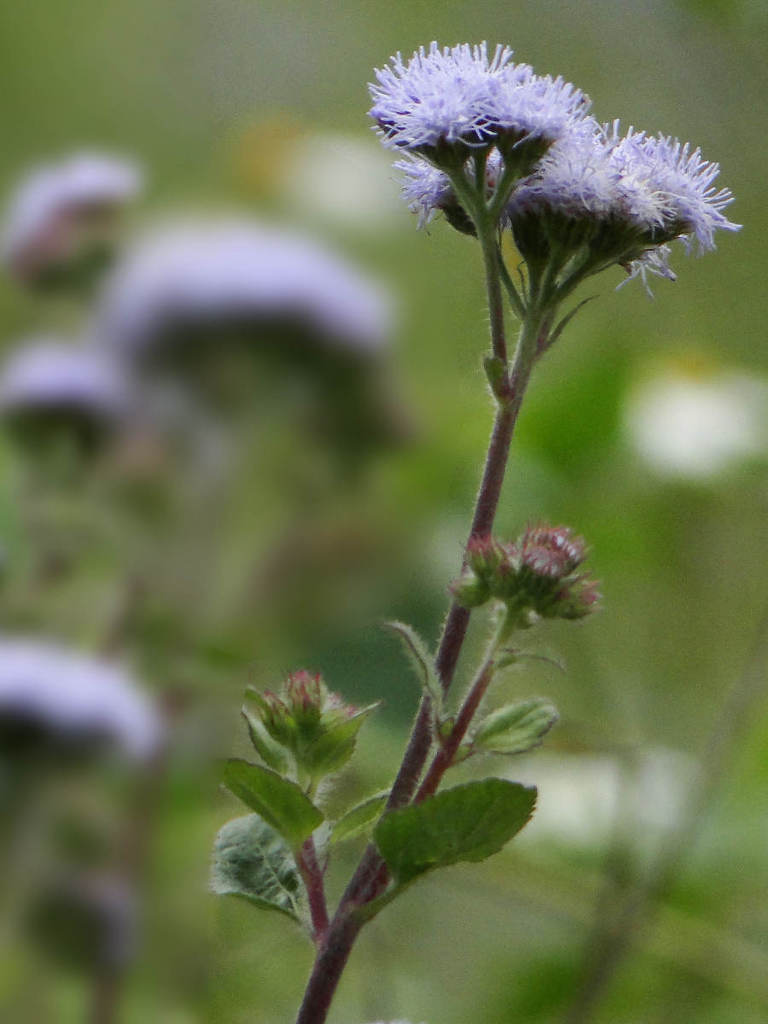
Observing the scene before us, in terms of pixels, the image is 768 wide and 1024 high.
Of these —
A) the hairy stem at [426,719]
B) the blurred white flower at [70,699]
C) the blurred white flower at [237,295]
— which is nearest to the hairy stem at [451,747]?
the hairy stem at [426,719]

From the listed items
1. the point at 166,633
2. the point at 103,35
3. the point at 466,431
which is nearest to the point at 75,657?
the point at 166,633

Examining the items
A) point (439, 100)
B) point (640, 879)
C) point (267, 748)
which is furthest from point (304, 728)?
point (640, 879)

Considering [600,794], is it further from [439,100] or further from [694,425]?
[439,100]

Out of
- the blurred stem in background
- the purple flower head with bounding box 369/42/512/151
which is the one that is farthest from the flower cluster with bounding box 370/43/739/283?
the blurred stem in background

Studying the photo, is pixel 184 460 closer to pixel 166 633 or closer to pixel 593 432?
pixel 166 633

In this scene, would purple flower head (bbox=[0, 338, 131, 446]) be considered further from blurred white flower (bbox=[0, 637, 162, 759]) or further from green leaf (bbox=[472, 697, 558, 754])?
green leaf (bbox=[472, 697, 558, 754])

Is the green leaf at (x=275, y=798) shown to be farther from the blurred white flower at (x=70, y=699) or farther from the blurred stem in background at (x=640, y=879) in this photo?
the blurred stem in background at (x=640, y=879)

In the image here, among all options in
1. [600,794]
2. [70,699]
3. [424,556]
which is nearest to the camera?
[70,699]
